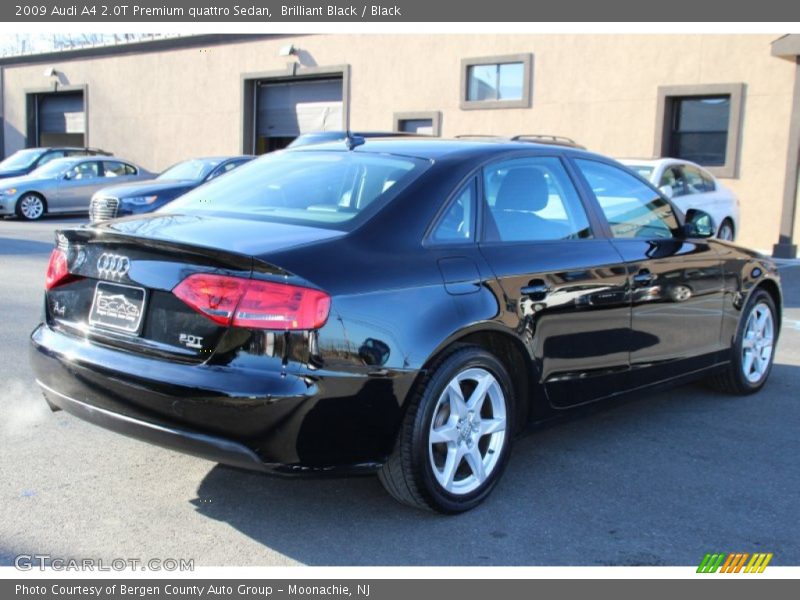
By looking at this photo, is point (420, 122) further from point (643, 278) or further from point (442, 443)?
point (442, 443)

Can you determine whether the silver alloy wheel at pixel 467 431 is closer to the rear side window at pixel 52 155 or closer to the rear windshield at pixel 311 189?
the rear windshield at pixel 311 189

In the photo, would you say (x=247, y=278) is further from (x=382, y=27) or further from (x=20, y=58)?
(x=20, y=58)

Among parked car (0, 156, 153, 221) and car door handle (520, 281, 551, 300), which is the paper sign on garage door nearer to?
parked car (0, 156, 153, 221)

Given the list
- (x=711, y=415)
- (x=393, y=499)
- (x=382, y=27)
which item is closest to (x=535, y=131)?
(x=382, y=27)

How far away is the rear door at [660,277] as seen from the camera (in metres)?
4.71

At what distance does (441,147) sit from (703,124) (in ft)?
44.5

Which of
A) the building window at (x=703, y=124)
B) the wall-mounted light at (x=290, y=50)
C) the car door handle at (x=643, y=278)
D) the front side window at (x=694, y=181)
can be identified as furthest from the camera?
the wall-mounted light at (x=290, y=50)

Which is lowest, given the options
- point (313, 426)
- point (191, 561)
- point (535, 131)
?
point (191, 561)

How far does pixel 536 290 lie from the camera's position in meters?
4.06

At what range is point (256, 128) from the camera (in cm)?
2470

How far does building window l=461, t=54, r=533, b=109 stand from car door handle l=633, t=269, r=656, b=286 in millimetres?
14263

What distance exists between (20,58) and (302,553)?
1276 inches

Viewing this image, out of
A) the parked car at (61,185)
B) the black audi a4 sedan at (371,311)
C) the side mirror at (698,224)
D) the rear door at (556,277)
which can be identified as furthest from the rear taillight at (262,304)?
the parked car at (61,185)

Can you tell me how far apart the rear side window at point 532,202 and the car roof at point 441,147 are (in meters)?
0.07
